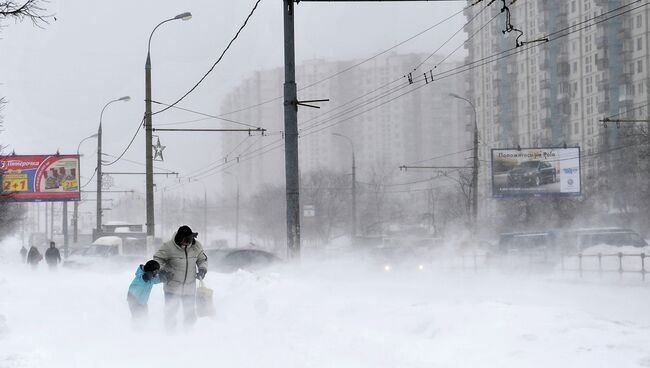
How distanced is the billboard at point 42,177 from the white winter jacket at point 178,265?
35215mm

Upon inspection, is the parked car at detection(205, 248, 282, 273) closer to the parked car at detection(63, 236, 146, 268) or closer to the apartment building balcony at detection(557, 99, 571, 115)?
the parked car at detection(63, 236, 146, 268)

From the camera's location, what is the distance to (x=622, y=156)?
201ft

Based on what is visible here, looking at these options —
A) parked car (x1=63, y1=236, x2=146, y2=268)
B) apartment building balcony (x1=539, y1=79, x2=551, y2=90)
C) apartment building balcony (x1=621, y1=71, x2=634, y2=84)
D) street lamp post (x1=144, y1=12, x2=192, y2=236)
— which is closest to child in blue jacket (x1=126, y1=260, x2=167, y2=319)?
street lamp post (x1=144, y1=12, x2=192, y2=236)

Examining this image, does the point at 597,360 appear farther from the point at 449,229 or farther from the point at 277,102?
the point at 277,102

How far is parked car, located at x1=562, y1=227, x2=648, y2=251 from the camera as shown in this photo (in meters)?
34.1

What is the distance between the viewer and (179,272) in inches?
449

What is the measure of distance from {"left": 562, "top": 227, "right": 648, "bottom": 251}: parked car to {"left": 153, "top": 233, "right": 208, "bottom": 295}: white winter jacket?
25.4m

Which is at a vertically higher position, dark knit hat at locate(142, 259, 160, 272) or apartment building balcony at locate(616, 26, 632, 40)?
apartment building balcony at locate(616, 26, 632, 40)

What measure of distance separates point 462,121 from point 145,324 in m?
105

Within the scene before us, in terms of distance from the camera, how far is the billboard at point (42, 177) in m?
45.2

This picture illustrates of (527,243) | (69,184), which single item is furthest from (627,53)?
(69,184)

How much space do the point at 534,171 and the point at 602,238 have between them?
1525cm

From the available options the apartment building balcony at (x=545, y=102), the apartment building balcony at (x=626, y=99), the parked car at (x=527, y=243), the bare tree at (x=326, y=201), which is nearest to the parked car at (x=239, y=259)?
the parked car at (x=527, y=243)

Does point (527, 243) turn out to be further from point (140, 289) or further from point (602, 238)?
point (140, 289)
